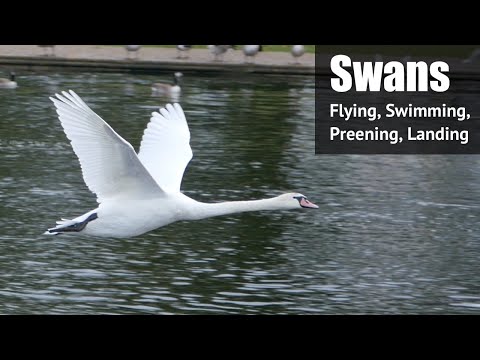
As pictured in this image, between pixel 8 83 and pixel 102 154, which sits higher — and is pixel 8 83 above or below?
above

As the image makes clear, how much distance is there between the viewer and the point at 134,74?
34219 mm

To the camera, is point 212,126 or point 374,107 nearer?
point 212,126

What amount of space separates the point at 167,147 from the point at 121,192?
4.18 ft

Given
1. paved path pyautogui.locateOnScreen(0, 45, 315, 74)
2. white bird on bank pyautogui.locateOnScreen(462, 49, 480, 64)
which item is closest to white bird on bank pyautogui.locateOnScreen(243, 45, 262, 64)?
paved path pyautogui.locateOnScreen(0, 45, 315, 74)

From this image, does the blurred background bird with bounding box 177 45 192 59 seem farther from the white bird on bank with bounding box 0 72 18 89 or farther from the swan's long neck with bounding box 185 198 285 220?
the swan's long neck with bounding box 185 198 285 220

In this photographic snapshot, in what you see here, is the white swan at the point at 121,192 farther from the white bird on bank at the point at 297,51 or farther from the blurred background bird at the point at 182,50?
the blurred background bird at the point at 182,50

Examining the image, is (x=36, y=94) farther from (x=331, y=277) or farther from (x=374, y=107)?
(x=331, y=277)

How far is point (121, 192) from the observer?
12.6m

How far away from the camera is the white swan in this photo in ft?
38.4

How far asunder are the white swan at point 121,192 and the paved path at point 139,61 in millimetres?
21025

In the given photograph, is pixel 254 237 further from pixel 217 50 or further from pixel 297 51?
pixel 217 50

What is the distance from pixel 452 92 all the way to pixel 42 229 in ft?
57.6

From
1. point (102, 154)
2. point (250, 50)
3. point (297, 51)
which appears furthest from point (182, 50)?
point (102, 154)
